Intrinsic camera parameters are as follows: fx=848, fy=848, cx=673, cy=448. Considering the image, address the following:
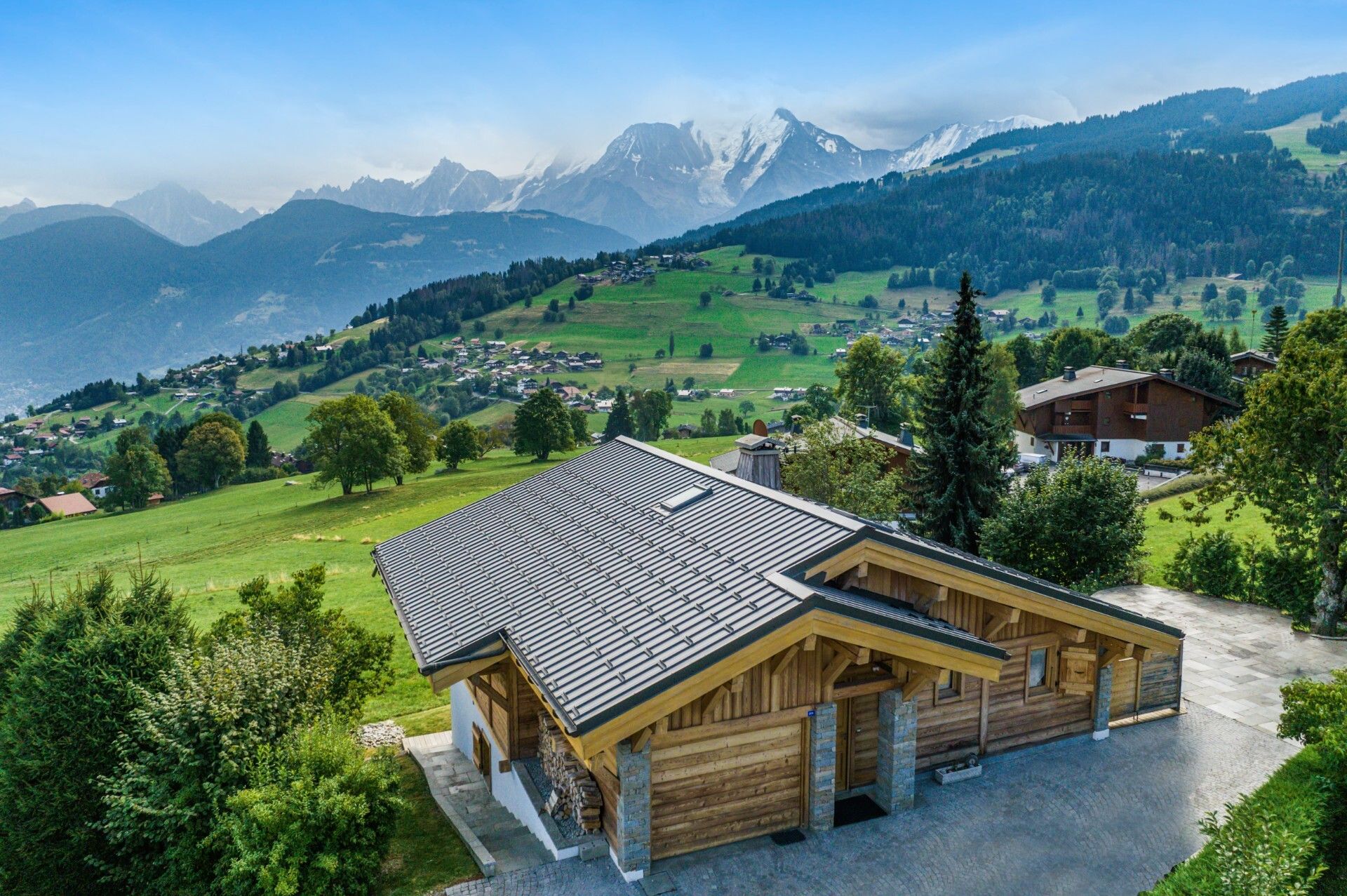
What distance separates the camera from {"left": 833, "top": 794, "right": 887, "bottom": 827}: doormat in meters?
12.3

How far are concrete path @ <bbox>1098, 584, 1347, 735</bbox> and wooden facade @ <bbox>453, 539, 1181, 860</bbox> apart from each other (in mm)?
2293

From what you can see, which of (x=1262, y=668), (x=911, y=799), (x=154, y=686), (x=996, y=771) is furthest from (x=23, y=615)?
(x=1262, y=668)

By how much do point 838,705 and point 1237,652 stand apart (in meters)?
12.3

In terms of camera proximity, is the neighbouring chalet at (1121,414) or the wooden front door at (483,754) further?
the neighbouring chalet at (1121,414)

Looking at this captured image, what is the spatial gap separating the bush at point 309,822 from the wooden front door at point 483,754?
3.80m

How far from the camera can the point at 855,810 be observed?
1256cm

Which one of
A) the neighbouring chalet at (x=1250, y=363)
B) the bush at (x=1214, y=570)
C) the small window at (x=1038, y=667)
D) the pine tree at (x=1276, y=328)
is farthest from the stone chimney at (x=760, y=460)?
the pine tree at (x=1276, y=328)

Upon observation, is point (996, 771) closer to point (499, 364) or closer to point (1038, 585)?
point (1038, 585)

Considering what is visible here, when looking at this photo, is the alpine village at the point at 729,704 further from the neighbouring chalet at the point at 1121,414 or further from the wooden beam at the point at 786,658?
the neighbouring chalet at the point at 1121,414

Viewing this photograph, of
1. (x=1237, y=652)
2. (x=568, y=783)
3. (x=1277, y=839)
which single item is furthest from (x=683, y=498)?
(x=1237, y=652)

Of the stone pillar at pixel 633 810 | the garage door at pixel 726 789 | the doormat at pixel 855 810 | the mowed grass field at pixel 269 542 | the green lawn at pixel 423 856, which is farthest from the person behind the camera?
the mowed grass field at pixel 269 542

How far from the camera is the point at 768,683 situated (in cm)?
1151

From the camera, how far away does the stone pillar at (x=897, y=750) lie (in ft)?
40.6

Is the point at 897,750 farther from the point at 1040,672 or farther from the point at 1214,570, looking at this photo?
the point at 1214,570
